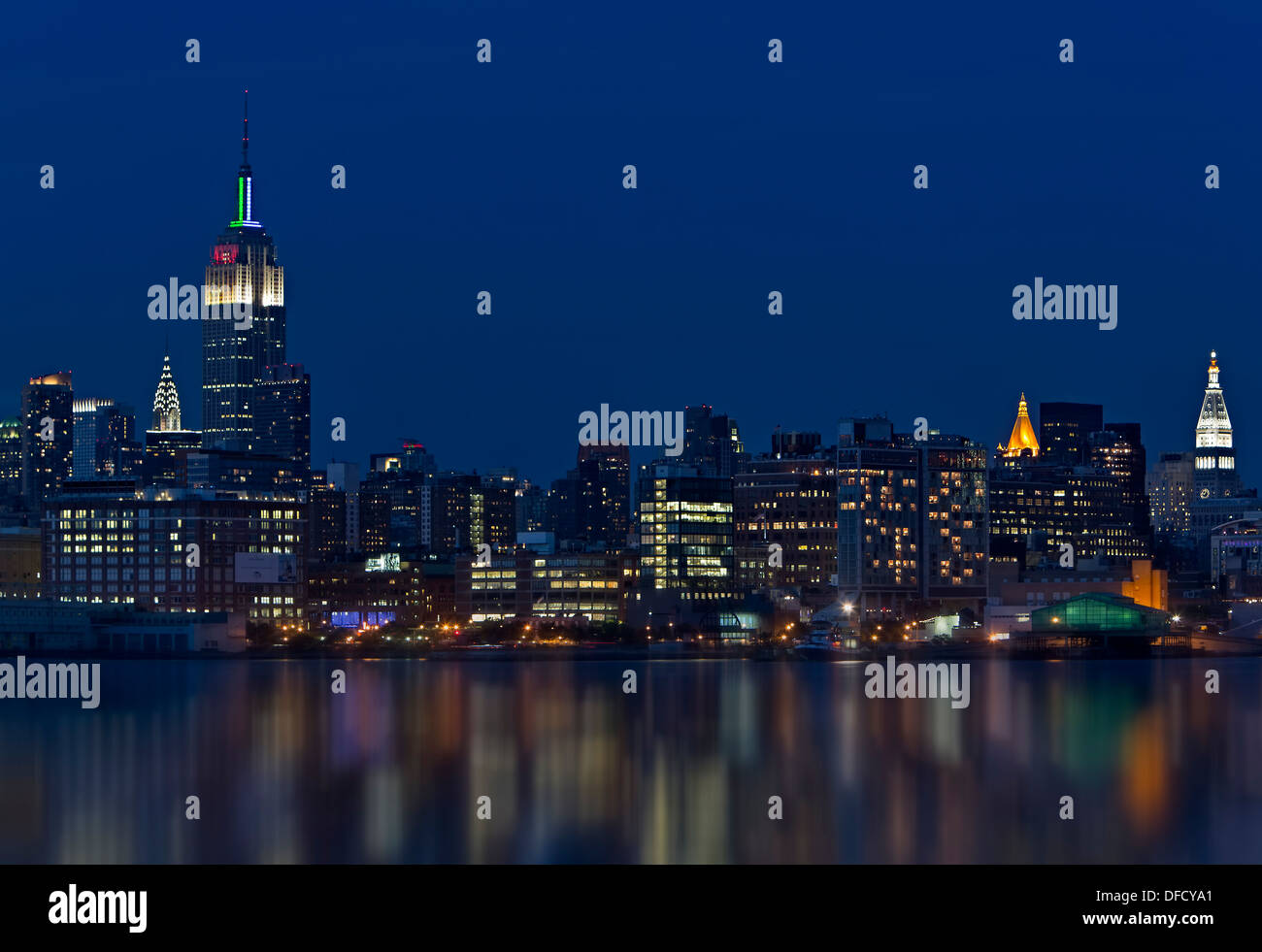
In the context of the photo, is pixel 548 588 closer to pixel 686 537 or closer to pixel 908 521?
pixel 686 537

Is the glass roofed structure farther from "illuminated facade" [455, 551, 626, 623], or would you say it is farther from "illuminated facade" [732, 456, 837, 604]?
"illuminated facade" [455, 551, 626, 623]

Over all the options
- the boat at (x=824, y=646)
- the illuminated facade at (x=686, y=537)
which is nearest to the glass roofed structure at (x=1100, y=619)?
the boat at (x=824, y=646)

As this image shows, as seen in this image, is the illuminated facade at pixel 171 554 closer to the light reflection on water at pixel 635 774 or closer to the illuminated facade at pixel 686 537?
the illuminated facade at pixel 686 537

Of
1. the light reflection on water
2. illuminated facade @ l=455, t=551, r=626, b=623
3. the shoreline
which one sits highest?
illuminated facade @ l=455, t=551, r=626, b=623

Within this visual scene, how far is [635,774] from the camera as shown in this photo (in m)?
67.1

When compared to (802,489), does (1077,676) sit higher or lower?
lower

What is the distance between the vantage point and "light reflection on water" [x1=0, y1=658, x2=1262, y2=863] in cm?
5284

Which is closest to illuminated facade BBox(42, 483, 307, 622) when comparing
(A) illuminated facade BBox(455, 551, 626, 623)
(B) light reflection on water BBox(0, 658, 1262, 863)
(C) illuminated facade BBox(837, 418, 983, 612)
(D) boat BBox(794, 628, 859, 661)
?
(A) illuminated facade BBox(455, 551, 626, 623)
